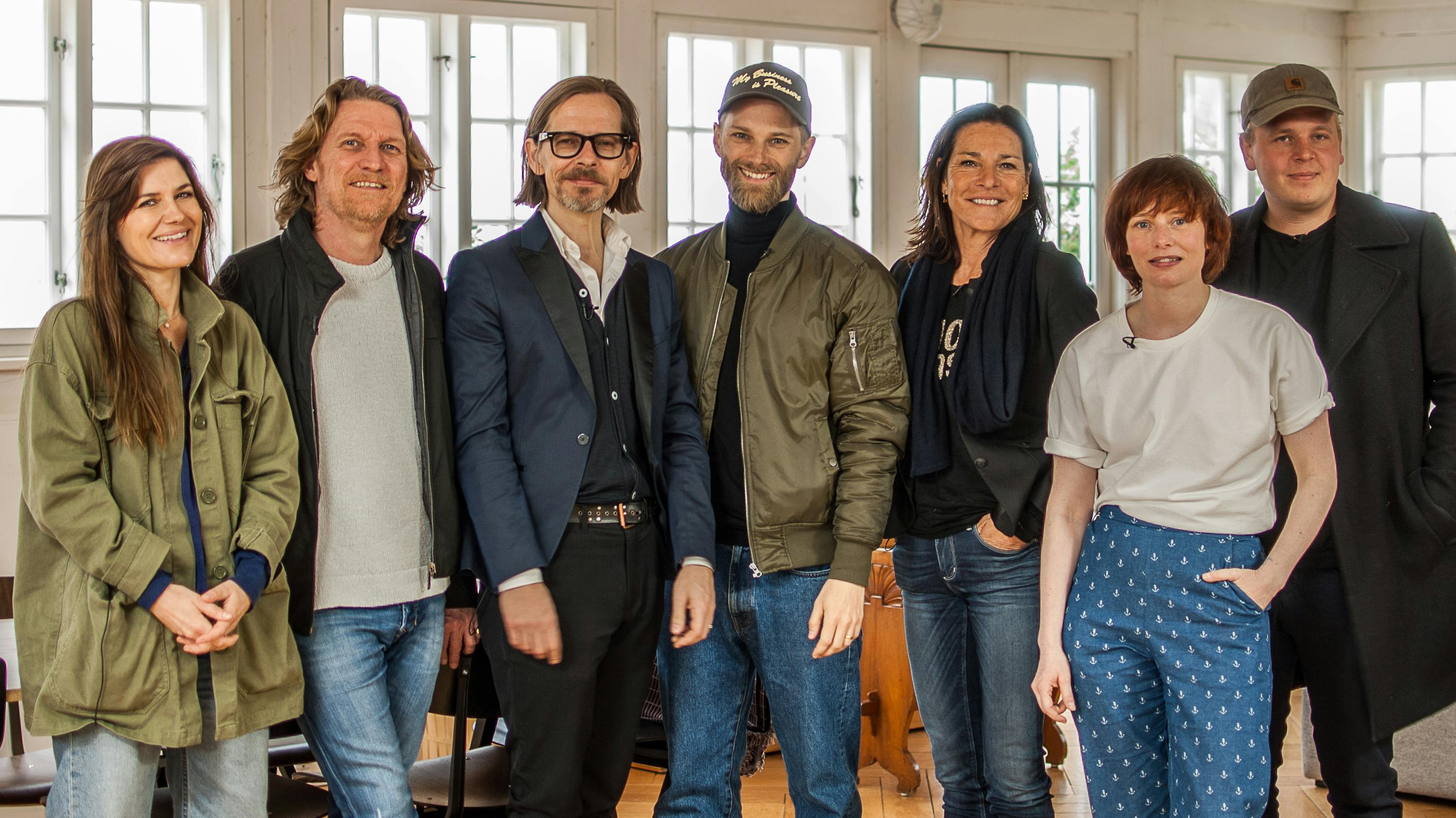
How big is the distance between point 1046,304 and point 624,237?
2.51 feet

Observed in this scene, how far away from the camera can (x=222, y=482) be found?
1788 mm

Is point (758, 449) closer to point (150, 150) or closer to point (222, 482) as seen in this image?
point (222, 482)

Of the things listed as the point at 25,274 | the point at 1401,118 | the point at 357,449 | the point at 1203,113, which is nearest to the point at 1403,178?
→ the point at 1401,118

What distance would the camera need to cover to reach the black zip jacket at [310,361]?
189 cm

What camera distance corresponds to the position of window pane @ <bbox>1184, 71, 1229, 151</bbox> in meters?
6.08

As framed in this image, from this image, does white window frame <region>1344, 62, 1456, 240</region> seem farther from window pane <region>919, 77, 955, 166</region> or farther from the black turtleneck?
the black turtleneck

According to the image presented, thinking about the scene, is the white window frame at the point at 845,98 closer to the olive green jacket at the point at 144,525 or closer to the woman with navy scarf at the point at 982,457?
the woman with navy scarf at the point at 982,457

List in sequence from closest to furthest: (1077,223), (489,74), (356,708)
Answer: (356,708), (489,74), (1077,223)

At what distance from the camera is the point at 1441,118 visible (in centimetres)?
618

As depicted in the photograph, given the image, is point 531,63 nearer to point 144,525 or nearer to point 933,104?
point 933,104

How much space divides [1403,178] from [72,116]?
21.0 ft

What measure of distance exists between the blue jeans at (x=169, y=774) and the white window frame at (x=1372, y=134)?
20.4ft

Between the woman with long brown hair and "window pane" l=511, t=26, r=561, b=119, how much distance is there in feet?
11.0

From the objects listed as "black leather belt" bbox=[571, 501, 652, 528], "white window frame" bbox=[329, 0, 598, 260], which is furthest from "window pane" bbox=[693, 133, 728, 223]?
"black leather belt" bbox=[571, 501, 652, 528]
